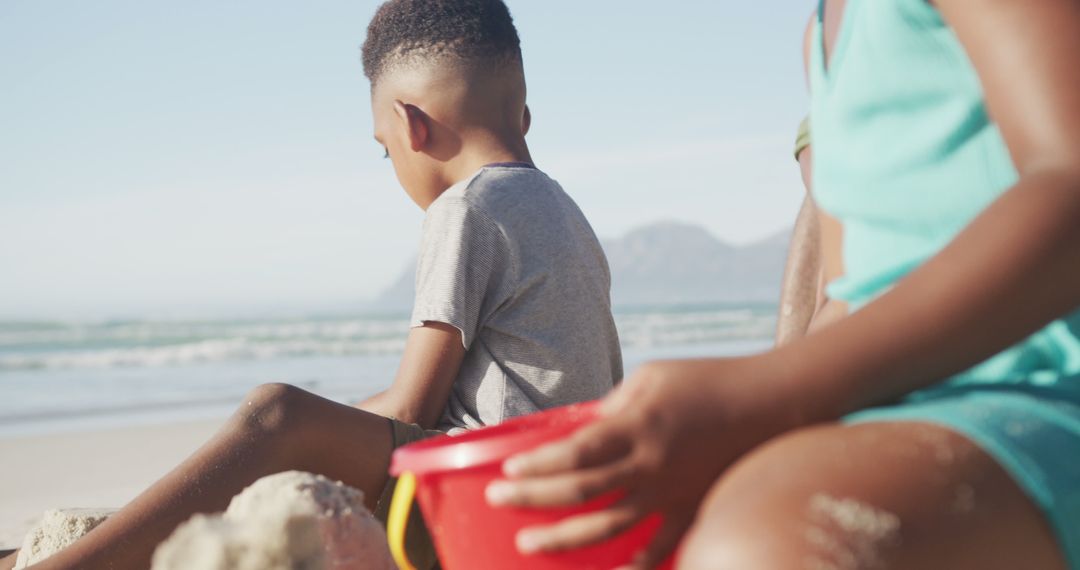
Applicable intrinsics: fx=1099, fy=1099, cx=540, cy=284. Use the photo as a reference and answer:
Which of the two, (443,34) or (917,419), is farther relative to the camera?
(443,34)

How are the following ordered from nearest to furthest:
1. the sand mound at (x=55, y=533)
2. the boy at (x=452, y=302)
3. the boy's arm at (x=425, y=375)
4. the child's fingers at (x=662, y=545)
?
the child's fingers at (x=662, y=545) → the boy at (x=452, y=302) → the sand mound at (x=55, y=533) → the boy's arm at (x=425, y=375)

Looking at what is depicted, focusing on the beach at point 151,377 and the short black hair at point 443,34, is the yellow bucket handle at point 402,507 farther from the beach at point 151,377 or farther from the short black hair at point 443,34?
the beach at point 151,377

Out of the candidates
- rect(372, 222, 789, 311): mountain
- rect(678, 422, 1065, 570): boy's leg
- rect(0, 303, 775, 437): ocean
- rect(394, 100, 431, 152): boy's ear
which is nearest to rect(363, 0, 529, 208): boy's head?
rect(394, 100, 431, 152): boy's ear

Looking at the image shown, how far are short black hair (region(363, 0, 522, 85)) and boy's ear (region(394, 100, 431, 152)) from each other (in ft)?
0.59

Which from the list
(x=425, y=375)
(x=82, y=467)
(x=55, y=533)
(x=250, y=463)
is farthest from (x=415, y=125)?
(x=82, y=467)

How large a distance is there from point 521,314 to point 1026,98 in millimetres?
1661

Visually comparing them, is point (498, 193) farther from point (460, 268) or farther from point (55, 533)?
point (55, 533)

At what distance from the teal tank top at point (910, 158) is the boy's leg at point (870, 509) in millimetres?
238

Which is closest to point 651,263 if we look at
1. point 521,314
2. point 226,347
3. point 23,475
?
point 226,347

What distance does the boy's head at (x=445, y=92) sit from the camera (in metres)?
3.04

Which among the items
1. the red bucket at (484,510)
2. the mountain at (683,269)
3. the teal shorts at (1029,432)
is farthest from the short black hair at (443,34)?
the mountain at (683,269)

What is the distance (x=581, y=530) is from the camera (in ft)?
3.48

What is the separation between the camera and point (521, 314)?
2.67 metres

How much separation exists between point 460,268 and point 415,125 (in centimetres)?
63
